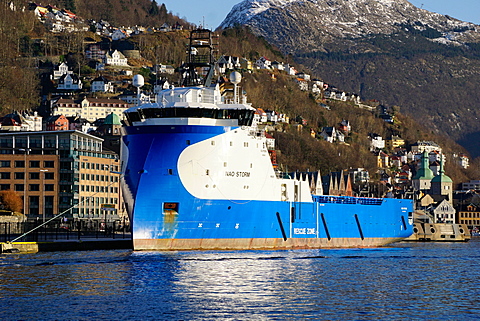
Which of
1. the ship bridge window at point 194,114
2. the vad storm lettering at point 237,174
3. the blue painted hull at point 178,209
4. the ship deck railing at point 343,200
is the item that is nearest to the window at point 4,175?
the ship deck railing at point 343,200

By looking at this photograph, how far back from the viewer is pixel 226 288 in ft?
160

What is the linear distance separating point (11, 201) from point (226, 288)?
68.3m

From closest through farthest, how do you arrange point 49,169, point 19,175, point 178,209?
1. point 178,209
2. point 19,175
3. point 49,169

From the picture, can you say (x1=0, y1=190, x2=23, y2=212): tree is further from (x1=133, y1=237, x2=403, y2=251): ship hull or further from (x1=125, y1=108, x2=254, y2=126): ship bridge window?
(x1=133, y1=237, x2=403, y2=251): ship hull

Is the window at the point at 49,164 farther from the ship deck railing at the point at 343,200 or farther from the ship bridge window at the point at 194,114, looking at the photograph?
the ship bridge window at the point at 194,114

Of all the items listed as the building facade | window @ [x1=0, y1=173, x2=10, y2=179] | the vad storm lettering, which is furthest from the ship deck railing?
window @ [x1=0, y1=173, x2=10, y2=179]

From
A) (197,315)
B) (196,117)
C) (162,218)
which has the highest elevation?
(196,117)

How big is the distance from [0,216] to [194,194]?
36.3 metres

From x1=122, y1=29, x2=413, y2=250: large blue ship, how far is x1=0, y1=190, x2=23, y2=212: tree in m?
41.3

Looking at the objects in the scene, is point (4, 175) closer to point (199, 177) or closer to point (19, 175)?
point (19, 175)

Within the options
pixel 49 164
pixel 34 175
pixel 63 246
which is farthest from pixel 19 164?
pixel 63 246

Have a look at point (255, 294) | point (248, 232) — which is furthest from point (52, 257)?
point (255, 294)

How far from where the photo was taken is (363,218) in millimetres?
92125

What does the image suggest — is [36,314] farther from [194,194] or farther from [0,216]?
[0,216]
